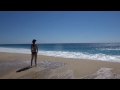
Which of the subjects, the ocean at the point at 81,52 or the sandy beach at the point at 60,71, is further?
the ocean at the point at 81,52

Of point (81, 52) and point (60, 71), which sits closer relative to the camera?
point (60, 71)

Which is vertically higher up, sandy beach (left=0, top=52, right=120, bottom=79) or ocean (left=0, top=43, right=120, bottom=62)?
ocean (left=0, top=43, right=120, bottom=62)

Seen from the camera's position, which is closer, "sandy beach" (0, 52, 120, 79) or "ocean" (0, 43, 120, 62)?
"sandy beach" (0, 52, 120, 79)

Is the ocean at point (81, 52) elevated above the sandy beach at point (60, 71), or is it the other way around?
the ocean at point (81, 52)

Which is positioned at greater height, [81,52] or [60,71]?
[81,52]
